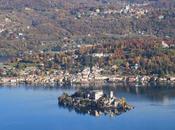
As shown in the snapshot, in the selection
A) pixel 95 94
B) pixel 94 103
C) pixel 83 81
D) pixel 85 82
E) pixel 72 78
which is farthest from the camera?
pixel 72 78

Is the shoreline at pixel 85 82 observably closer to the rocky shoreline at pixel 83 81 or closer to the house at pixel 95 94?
the rocky shoreline at pixel 83 81

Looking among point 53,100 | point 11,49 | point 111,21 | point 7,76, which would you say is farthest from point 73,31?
point 53,100

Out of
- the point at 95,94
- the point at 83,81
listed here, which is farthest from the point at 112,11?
the point at 95,94

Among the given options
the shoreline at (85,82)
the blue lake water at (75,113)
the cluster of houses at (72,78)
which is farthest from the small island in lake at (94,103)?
the cluster of houses at (72,78)

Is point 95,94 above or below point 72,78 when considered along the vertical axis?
below

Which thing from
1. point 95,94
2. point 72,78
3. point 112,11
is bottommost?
point 95,94

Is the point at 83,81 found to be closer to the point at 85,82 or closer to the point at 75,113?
the point at 85,82

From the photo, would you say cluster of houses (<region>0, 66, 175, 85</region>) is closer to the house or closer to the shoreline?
the shoreline
